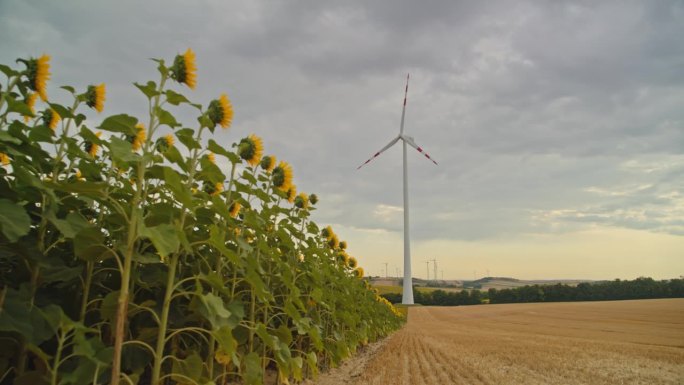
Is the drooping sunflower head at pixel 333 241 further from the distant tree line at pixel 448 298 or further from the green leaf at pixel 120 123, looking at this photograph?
the distant tree line at pixel 448 298

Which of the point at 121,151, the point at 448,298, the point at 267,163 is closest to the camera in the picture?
the point at 121,151

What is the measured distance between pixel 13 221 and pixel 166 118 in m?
0.91

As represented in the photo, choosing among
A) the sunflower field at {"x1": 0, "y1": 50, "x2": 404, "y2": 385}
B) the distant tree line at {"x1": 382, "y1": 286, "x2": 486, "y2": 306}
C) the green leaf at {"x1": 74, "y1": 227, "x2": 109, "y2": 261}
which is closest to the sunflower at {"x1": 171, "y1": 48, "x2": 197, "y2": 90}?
the sunflower field at {"x1": 0, "y1": 50, "x2": 404, "y2": 385}

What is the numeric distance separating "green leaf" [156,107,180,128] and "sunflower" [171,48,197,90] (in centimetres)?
55

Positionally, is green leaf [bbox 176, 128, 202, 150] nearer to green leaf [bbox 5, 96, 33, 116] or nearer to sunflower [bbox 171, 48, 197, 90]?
sunflower [bbox 171, 48, 197, 90]

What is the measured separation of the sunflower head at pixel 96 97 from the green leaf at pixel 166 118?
1144mm

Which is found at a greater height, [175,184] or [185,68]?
[185,68]

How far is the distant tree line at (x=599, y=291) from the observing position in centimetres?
6912

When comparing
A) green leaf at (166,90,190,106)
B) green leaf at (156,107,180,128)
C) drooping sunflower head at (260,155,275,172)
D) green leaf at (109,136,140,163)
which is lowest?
green leaf at (109,136,140,163)

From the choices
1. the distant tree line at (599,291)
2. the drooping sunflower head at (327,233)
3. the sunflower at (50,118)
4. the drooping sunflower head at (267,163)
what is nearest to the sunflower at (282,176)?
the drooping sunflower head at (267,163)

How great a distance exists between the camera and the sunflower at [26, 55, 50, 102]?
2828 millimetres

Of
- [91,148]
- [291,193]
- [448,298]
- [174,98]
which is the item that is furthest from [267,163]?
[448,298]

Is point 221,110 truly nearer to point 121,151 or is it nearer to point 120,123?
point 120,123

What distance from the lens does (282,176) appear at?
4.80 meters
